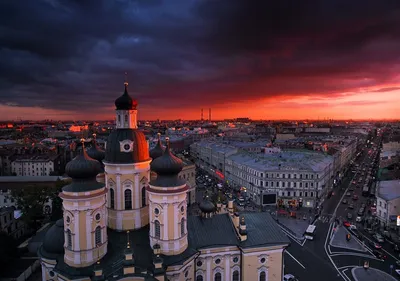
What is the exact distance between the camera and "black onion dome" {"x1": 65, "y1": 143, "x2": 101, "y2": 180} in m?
26.1

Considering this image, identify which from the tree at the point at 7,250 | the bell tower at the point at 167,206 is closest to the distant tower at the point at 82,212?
the bell tower at the point at 167,206

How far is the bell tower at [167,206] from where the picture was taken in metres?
27.8

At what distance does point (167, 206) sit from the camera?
1094 inches

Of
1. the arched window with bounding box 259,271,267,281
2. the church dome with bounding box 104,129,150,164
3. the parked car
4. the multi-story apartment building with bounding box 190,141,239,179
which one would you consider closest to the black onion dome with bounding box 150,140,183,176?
the church dome with bounding box 104,129,150,164

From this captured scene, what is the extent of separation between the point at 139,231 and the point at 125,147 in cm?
864

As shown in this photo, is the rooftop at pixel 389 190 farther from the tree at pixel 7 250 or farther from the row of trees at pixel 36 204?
the tree at pixel 7 250

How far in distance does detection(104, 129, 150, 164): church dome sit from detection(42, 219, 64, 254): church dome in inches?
340

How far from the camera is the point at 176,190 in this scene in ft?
91.3

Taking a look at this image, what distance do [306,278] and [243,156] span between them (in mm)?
51901

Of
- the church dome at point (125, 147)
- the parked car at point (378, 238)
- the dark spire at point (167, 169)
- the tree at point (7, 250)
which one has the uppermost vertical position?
the church dome at point (125, 147)

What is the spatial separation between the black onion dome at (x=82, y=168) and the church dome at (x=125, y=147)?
3527mm

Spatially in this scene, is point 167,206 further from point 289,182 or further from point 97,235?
point 289,182

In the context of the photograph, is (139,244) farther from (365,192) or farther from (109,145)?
→ (365,192)

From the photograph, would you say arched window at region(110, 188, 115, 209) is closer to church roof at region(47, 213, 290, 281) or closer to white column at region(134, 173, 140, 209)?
white column at region(134, 173, 140, 209)
